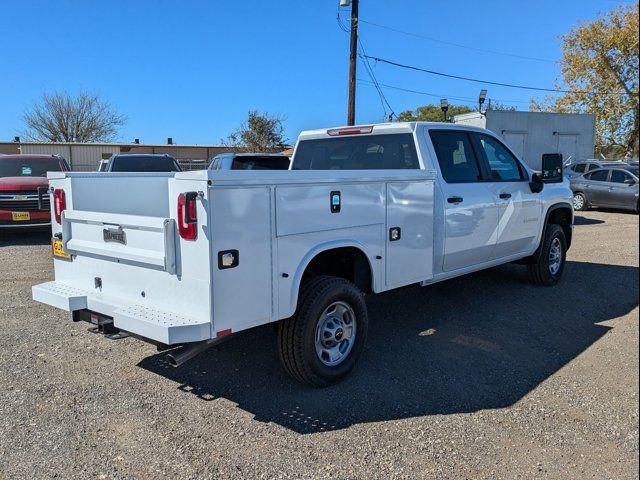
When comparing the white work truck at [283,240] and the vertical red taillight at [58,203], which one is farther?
the vertical red taillight at [58,203]

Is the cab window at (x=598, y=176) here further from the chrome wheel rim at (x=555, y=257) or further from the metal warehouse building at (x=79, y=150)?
the metal warehouse building at (x=79, y=150)

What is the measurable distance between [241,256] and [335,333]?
3.93ft

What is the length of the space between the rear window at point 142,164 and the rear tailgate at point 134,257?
9078 millimetres

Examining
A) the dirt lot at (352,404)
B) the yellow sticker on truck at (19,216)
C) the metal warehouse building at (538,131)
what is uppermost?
the metal warehouse building at (538,131)

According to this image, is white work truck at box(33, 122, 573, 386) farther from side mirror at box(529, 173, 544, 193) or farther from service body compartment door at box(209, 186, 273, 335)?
side mirror at box(529, 173, 544, 193)

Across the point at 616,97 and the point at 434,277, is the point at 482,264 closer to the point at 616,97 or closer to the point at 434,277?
the point at 434,277

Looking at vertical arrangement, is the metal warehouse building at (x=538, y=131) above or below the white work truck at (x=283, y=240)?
above

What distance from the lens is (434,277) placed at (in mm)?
5270

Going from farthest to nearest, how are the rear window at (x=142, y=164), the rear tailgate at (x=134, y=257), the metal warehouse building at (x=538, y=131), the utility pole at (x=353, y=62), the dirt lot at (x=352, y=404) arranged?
the utility pole at (x=353, y=62)
the metal warehouse building at (x=538, y=131)
the rear window at (x=142, y=164)
the rear tailgate at (x=134, y=257)
the dirt lot at (x=352, y=404)

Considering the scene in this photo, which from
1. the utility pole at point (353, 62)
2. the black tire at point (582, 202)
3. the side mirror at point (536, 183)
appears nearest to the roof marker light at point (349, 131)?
the side mirror at point (536, 183)

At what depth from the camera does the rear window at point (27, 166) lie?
12461mm

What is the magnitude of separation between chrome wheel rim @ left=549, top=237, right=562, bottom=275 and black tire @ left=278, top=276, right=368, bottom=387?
4125 mm

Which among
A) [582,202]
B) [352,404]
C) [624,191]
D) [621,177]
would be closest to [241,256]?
[352,404]

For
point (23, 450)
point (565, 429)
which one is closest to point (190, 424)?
point (23, 450)
